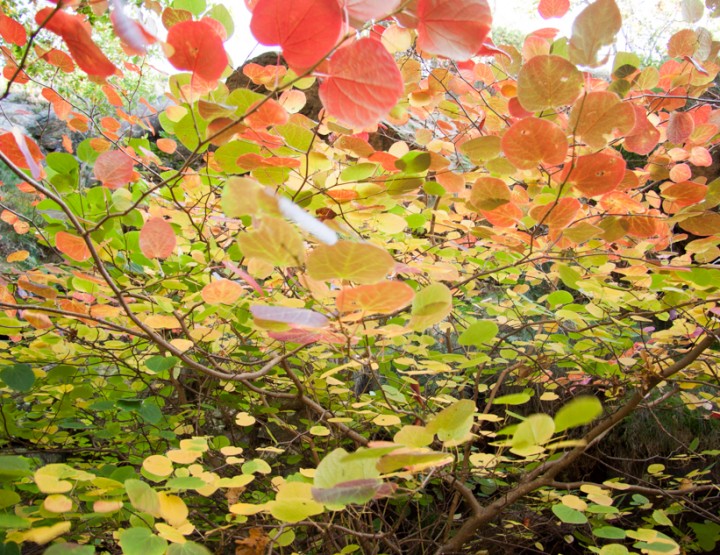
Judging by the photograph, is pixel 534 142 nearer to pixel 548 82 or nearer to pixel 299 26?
pixel 548 82

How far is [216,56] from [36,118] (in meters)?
6.41

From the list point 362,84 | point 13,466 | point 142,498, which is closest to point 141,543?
point 142,498

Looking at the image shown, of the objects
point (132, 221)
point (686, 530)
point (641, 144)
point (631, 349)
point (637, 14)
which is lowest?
point (686, 530)

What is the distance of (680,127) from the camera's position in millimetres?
866

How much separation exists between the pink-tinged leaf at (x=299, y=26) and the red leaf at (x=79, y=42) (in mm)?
161

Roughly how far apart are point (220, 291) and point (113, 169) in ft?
0.70

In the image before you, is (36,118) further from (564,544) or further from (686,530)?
(686,530)

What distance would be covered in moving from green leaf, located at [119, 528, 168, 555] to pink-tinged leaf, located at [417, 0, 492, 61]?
629 millimetres

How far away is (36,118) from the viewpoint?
559 centimetres

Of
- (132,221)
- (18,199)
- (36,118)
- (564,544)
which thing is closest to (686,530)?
(564,544)

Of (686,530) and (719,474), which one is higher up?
(719,474)

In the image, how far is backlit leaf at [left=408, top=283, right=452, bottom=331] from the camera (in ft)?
1.38

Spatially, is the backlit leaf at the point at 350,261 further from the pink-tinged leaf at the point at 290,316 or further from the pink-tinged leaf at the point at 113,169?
the pink-tinged leaf at the point at 113,169

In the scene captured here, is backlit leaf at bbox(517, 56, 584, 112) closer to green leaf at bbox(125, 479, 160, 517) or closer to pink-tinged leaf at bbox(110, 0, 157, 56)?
pink-tinged leaf at bbox(110, 0, 157, 56)
